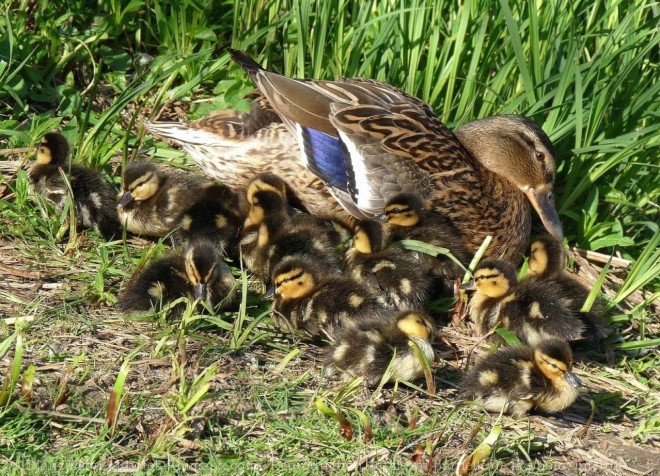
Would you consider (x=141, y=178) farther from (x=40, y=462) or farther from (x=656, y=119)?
(x=656, y=119)

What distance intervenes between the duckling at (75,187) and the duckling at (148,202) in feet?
0.22

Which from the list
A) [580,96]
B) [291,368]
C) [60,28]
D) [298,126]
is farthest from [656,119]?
[60,28]

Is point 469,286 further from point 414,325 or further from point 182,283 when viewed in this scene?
point 182,283

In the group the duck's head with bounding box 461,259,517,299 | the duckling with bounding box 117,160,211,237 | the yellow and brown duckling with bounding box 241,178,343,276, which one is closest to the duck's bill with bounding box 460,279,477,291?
the duck's head with bounding box 461,259,517,299

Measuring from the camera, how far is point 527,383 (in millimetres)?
3807

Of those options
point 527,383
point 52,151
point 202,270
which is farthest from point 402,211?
point 52,151

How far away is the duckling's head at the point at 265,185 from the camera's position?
190 inches

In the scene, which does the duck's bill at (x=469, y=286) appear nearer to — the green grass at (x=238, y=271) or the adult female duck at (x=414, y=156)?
the green grass at (x=238, y=271)

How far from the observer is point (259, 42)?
591cm

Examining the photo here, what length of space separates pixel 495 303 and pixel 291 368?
0.96 metres

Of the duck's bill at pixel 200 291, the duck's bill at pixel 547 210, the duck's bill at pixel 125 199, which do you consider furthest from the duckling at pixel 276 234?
the duck's bill at pixel 547 210

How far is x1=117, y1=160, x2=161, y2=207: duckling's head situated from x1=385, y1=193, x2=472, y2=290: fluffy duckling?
1.05 meters

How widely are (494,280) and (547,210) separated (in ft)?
2.75

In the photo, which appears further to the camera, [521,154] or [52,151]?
[521,154]
